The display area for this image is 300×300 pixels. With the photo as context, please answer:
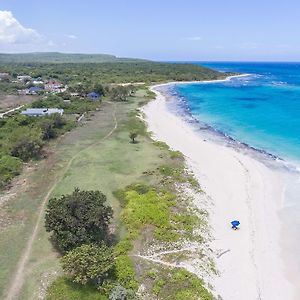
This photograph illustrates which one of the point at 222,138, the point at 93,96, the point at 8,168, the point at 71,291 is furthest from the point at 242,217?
the point at 93,96

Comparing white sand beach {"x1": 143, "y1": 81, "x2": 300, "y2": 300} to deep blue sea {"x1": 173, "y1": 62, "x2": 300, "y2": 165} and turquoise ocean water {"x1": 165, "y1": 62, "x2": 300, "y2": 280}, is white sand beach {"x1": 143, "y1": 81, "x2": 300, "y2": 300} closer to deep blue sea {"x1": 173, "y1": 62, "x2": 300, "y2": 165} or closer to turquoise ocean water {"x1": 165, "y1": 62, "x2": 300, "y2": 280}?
turquoise ocean water {"x1": 165, "y1": 62, "x2": 300, "y2": 280}

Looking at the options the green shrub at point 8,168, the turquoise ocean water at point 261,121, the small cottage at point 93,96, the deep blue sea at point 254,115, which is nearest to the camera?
the turquoise ocean water at point 261,121

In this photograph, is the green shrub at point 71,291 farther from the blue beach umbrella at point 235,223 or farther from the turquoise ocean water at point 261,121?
the turquoise ocean water at point 261,121

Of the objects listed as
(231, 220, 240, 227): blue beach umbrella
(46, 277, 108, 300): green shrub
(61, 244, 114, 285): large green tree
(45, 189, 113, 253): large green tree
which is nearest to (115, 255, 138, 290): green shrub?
(61, 244, 114, 285): large green tree

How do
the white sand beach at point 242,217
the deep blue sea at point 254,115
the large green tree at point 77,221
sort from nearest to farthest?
1. the white sand beach at point 242,217
2. the large green tree at point 77,221
3. the deep blue sea at point 254,115

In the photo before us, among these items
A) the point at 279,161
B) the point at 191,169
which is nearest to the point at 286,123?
the point at 279,161

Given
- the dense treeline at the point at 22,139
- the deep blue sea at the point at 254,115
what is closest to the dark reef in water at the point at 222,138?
the deep blue sea at the point at 254,115

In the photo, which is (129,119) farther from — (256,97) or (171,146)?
(256,97)

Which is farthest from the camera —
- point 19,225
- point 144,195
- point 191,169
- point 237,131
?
point 237,131
